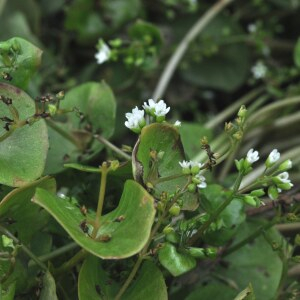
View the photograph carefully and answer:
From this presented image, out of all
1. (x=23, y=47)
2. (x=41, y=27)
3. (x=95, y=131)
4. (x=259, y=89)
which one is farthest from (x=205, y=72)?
(x=23, y=47)

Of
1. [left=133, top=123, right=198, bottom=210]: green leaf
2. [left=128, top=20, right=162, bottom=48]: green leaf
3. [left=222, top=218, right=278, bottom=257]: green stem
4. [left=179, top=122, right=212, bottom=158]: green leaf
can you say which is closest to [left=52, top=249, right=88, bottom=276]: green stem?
[left=133, top=123, right=198, bottom=210]: green leaf

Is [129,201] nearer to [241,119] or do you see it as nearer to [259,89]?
[241,119]

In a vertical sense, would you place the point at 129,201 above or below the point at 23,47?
below

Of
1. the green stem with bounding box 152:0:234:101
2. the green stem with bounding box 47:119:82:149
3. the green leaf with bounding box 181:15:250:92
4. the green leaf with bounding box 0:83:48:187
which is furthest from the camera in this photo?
the green leaf with bounding box 181:15:250:92

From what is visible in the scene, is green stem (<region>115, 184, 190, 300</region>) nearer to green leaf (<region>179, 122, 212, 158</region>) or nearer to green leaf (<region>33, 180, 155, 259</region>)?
green leaf (<region>33, 180, 155, 259</region>)

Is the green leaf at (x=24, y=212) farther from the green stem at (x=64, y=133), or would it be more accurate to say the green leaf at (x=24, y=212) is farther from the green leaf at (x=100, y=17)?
the green leaf at (x=100, y=17)

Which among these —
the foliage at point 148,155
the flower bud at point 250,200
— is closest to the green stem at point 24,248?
the foliage at point 148,155

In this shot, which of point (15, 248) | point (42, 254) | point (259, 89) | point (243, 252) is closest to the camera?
point (15, 248)
